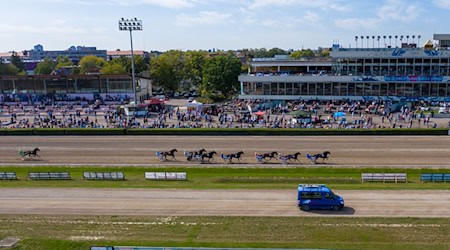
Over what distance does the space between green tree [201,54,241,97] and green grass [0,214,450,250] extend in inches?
2188

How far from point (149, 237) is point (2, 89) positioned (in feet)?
227

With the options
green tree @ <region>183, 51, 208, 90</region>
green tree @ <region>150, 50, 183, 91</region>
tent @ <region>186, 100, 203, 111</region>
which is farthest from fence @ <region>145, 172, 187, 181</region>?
green tree @ <region>183, 51, 208, 90</region>

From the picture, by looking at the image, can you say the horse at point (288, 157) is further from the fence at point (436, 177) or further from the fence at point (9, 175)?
the fence at point (9, 175)

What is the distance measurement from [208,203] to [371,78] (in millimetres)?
48112

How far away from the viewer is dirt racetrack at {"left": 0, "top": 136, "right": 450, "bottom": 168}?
32375mm

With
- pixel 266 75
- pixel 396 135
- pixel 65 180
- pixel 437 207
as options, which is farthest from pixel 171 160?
pixel 266 75

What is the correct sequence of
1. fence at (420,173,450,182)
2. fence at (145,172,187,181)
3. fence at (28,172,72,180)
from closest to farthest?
fence at (420,173,450,182)
fence at (145,172,187,181)
fence at (28,172,72,180)

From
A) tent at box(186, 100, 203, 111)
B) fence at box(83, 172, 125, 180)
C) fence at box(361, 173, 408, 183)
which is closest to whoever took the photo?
fence at box(361, 173, 408, 183)

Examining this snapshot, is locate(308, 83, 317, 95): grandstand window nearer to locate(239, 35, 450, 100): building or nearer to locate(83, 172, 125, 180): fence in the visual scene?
locate(239, 35, 450, 100): building

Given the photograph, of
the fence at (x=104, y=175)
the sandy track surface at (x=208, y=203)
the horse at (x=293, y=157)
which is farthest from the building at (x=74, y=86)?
the sandy track surface at (x=208, y=203)

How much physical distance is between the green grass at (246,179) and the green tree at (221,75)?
1799 inches

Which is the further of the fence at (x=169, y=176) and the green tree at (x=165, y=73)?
the green tree at (x=165, y=73)

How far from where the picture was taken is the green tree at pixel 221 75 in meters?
74.6

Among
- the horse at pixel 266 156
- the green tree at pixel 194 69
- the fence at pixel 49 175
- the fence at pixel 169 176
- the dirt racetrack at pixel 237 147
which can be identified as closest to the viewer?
the fence at pixel 169 176
